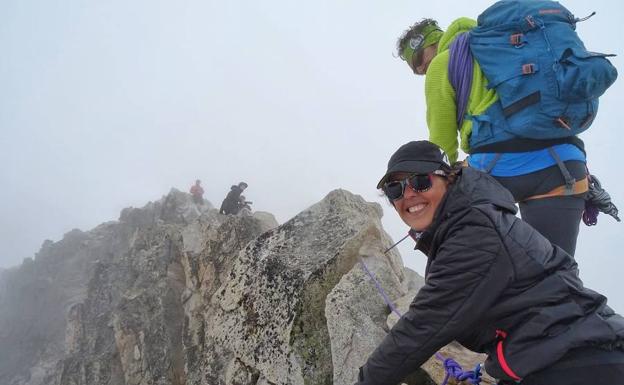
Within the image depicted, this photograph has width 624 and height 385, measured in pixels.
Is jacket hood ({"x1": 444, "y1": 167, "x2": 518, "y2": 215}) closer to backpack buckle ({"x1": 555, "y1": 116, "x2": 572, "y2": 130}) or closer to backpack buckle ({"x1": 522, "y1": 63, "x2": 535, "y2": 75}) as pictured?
backpack buckle ({"x1": 555, "y1": 116, "x2": 572, "y2": 130})

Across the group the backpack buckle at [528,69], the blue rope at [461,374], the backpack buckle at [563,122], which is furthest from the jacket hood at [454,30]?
the blue rope at [461,374]

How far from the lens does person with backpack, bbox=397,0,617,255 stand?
147 inches

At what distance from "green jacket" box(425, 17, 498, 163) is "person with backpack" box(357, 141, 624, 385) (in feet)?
3.76

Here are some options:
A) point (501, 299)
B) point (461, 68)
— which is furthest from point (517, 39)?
point (501, 299)

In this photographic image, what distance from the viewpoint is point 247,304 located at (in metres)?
8.27

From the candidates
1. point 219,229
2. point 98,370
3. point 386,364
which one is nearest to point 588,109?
point 386,364

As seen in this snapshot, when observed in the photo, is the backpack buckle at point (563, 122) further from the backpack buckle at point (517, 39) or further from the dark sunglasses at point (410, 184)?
the dark sunglasses at point (410, 184)

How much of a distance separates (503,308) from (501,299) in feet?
0.25

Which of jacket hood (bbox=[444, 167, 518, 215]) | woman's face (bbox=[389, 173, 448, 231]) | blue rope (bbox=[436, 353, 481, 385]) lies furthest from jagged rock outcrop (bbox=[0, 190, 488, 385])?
jacket hood (bbox=[444, 167, 518, 215])

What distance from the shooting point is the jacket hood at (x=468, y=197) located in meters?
3.26

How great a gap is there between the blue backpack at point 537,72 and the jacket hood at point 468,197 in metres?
0.89

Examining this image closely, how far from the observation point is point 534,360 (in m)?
2.91

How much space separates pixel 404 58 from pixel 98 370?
938 inches

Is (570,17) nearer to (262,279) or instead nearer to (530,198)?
(530,198)
